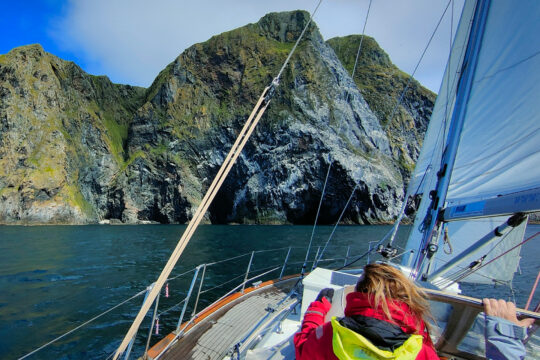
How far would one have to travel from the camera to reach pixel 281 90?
73.4 m

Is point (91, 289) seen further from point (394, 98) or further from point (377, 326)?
point (394, 98)

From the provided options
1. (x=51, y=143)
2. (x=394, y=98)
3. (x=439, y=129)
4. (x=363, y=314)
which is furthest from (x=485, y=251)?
(x=394, y=98)

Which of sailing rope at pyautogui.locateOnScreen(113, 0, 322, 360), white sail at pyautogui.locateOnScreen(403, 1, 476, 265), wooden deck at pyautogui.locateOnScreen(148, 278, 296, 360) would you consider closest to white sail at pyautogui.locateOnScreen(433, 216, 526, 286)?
white sail at pyautogui.locateOnScreen(403, 1, 476, 265)

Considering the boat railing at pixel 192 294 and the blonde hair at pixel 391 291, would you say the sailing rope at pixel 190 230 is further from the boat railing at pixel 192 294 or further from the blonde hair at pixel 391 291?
the blonde hair at pixel 391 291


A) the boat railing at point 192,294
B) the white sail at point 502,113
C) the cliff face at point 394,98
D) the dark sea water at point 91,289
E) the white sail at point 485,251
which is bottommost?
the dark sea water at point 91,289

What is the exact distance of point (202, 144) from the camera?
71688mm

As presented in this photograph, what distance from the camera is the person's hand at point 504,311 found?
6.10ft

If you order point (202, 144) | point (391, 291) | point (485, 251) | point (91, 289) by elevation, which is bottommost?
point (91, 289)

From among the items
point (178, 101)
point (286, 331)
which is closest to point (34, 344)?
point (286, 331)

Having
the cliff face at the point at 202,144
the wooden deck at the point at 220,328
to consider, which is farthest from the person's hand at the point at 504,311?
the cliff face at the point at 202,144

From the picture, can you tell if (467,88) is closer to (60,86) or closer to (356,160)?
(356,160)

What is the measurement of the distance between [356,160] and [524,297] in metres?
51.4

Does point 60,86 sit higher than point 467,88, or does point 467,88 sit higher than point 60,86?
point 60,86

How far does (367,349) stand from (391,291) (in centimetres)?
41
